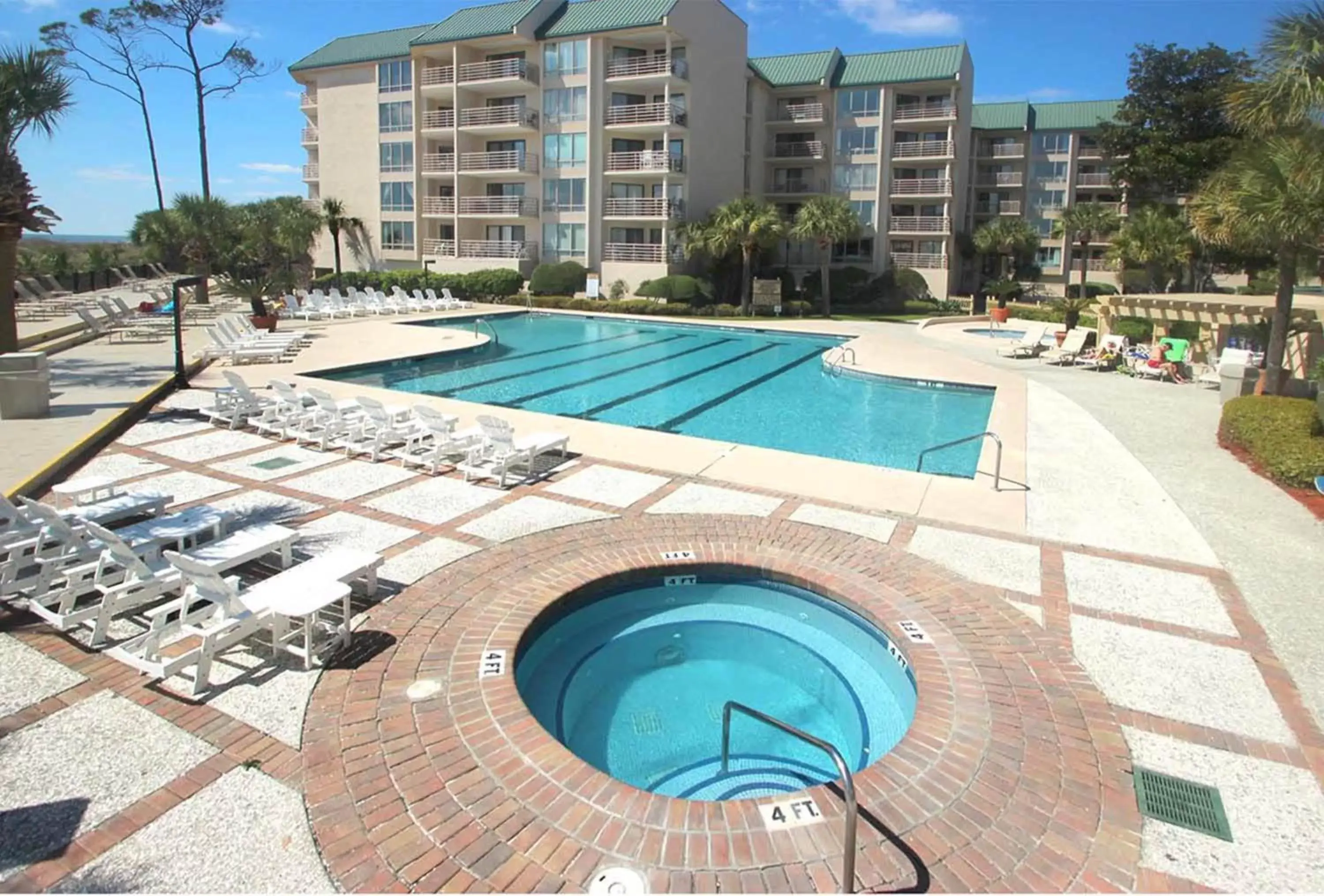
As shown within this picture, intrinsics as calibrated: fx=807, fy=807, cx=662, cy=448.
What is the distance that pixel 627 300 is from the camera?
3812 cm

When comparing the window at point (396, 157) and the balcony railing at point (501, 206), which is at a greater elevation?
the window at point (396, 157)

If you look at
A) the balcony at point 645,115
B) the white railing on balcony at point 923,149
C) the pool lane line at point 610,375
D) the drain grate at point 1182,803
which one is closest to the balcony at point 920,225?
the white railing on balcony at point 923,149

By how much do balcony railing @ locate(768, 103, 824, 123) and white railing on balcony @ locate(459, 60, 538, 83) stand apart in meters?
15.0

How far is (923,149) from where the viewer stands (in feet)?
154

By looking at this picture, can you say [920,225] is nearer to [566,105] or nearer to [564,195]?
[564,195]

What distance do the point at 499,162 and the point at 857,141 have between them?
20570 mm

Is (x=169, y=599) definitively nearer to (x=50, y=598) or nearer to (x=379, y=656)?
(x=50, y=598)

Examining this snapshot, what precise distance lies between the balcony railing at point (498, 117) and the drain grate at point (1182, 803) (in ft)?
140

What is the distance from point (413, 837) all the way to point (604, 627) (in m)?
3.34

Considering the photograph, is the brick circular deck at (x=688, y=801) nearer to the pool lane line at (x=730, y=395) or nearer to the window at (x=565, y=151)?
the pool lane line at (x=730, y=395)

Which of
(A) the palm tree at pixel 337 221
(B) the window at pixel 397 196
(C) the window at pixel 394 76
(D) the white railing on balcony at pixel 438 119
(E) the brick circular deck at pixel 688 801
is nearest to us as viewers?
(E) the brick circular deck at pixel 688 801

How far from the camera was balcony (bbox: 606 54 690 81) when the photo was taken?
1529 inches

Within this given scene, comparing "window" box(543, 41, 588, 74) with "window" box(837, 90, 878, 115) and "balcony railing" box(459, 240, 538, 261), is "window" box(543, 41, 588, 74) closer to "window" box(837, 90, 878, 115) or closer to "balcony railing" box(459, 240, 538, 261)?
"balcony railing" box(459, 240, 538, 261)

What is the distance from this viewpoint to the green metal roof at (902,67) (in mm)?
45281
